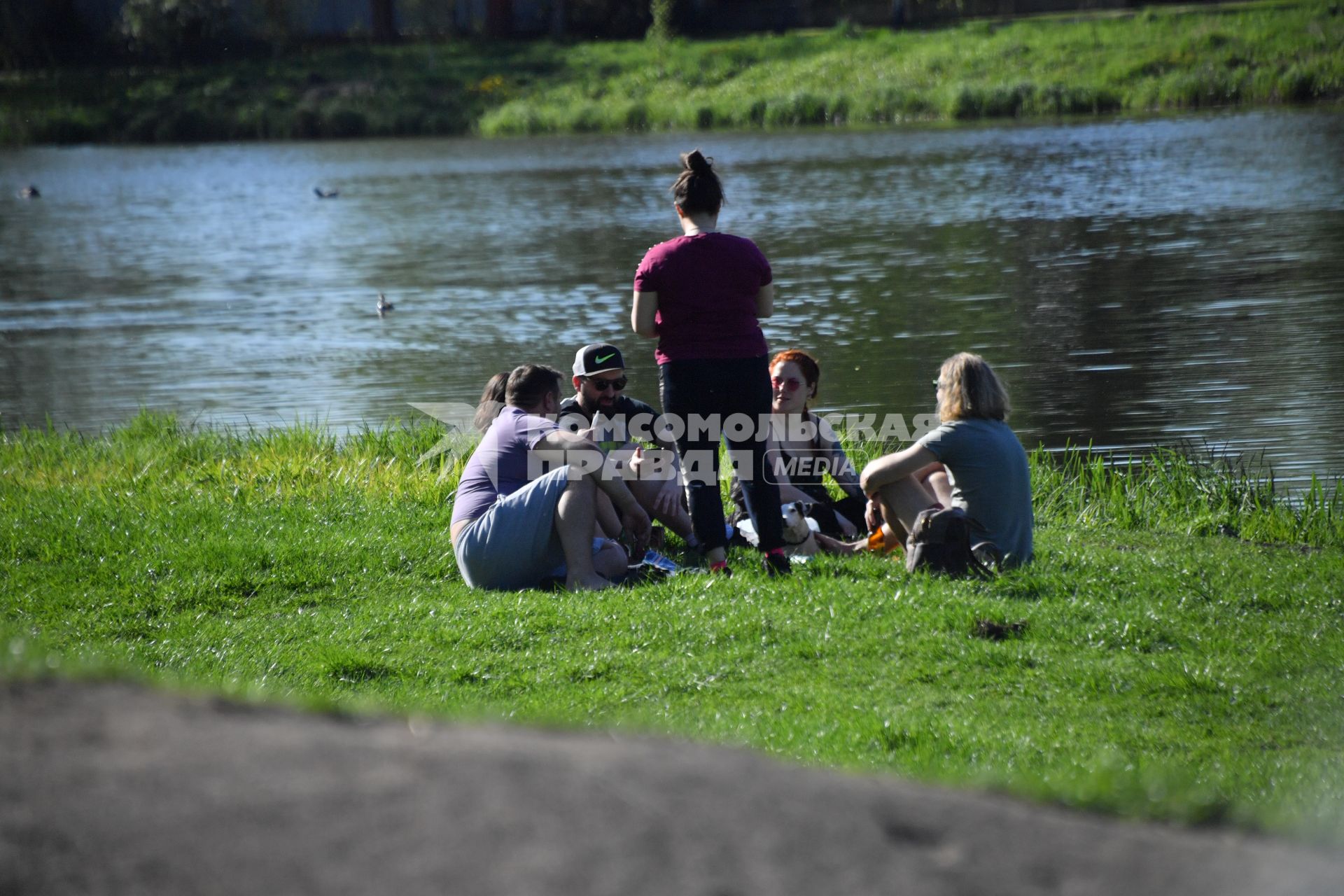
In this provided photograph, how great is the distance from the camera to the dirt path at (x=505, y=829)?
91.5 inches

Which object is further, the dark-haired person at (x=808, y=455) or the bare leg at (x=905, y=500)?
the dark-haired person at (x=808, y=455)

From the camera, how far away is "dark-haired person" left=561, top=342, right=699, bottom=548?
24.5ft

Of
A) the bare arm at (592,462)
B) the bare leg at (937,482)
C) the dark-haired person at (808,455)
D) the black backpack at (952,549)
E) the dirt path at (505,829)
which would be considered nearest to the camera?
the dirt path at (505,829)

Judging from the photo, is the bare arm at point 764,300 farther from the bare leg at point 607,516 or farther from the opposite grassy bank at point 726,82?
the opposite grassy bank at point 726,82

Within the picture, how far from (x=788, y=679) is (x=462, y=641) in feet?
4.91

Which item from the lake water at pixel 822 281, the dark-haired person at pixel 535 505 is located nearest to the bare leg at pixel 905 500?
the dark-haired person at pixel 535 505

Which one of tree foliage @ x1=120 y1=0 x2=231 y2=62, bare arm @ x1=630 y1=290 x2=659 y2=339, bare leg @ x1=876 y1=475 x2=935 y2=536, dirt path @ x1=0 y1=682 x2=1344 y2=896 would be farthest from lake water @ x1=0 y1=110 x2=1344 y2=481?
tree foliage @ x1=120 y1=0 x2=231 y2=62

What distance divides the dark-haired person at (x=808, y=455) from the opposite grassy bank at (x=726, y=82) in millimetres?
34325

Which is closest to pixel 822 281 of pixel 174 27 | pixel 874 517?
pixel 874 517

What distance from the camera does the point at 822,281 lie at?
62.6 ft

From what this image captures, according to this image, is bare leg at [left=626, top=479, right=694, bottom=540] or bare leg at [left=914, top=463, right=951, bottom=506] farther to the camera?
bare leg at [left=626, top=479, right=694, bottom=540]

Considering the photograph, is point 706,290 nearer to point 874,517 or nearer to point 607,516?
point 607,516

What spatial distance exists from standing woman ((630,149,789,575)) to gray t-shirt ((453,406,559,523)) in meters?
0.84

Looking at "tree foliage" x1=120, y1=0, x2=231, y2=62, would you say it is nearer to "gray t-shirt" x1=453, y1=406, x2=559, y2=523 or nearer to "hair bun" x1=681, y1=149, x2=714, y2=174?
"gray t-shirt" x1=453, y1=406, x2=559, y2=523
